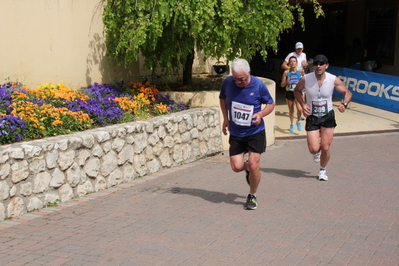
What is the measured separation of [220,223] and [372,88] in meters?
10.2

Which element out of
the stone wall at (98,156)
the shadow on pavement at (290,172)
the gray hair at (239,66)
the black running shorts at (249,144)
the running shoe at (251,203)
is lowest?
the shadow on pavement at (290,172)

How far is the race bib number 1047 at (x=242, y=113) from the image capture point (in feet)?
20.9

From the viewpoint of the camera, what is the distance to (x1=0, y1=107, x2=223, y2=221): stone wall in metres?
6.14

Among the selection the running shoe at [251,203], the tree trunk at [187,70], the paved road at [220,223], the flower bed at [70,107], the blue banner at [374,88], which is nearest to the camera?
the paved road at [220,223]

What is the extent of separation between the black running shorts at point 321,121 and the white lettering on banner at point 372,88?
6.93m

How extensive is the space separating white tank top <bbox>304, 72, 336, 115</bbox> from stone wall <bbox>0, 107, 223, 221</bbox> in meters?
2.23

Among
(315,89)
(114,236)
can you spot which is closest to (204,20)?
(315,89)

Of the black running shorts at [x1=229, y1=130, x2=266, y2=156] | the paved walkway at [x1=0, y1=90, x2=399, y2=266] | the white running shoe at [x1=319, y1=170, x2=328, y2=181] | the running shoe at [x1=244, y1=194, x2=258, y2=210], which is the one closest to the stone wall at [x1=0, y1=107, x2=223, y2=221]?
the paved walkway at [x1=0, y1=90, x2=399, y2=266]

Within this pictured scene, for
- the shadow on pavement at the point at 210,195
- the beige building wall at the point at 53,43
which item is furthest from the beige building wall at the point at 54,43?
the shadow on pavement at the point at 210,195

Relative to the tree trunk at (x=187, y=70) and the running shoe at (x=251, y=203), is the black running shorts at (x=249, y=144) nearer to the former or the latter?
the running shoe at (x=251, y=203)

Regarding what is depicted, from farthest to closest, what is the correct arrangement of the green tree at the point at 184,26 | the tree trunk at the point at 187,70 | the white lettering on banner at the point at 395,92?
the white lettering on banner at the point at 395,92 < the tree trunk at the point at 187,70 < the green tree at the point at 184,26

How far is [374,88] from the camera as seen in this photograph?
14.8m

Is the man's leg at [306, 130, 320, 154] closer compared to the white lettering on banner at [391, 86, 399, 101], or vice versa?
the man's leg at [306, 130, 320, 154]

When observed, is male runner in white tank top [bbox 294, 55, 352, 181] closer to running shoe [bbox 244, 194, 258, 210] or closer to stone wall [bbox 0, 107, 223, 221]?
running shoe [bbox 244, 194, 258, 210]
